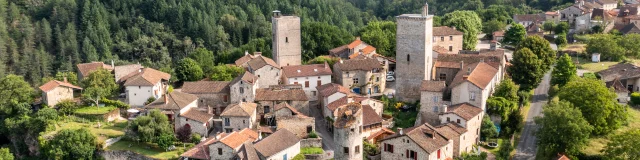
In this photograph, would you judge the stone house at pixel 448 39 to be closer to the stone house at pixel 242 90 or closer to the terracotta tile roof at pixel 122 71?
the stone house at pixel 242 90

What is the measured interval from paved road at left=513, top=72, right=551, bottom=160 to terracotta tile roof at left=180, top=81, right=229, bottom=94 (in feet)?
80.8

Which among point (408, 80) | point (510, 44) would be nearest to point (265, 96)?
point (408, 80)

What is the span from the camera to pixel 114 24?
9875 cm

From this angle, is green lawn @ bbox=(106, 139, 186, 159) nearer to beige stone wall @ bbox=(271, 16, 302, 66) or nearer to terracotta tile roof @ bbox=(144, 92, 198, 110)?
terracotta tile roof @ bbox=(144, 92, 198, 110)

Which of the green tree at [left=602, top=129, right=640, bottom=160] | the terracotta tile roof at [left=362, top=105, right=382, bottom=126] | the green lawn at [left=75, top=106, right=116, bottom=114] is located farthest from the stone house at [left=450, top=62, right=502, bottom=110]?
the green lawn at [left=75, top=106, right=116, bottom=114]

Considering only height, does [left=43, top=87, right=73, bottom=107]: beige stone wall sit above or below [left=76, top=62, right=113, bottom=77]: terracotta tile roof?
below

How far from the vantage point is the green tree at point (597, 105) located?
157 feet

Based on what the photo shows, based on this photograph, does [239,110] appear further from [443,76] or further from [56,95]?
[56,95]

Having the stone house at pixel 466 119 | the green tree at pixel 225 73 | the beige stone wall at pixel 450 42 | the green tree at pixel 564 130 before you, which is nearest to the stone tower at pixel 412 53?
the stone house at pixel 466 119

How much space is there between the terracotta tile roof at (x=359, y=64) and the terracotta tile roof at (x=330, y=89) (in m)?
2.74

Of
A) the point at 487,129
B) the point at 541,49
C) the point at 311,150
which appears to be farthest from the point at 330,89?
the point at 541,49

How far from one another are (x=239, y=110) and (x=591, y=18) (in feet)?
192

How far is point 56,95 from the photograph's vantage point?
190ft

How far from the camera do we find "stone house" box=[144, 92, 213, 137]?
50.5 meters
